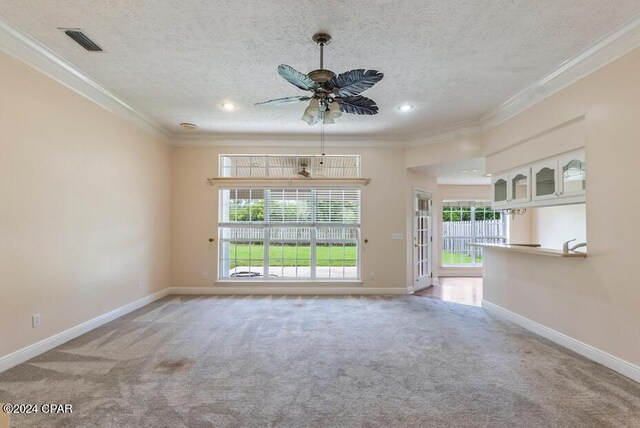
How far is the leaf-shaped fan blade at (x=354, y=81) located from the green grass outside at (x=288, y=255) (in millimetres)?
3740

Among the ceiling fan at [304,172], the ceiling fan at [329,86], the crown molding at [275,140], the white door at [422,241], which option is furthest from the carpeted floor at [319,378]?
→ the crown molding at [275,140]

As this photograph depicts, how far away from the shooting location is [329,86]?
2.66m

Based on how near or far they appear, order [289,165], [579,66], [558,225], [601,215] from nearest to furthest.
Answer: [601,215] < [579,66] < [289,165] < [558,225]

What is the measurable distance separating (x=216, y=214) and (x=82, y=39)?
345 centimetres

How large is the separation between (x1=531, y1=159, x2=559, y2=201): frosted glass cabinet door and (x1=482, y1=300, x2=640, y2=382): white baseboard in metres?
1.52

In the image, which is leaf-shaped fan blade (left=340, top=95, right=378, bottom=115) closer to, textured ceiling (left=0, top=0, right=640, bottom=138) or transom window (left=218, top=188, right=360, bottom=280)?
textured ceiling (left=0, top=0, right=640, bottom=138)

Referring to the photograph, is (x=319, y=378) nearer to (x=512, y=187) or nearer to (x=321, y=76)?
(x=321, y=76)

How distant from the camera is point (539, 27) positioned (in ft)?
8.61

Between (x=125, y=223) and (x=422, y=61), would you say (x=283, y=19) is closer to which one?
(x=422, y=61)

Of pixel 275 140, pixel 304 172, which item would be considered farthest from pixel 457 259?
pixel 275 140

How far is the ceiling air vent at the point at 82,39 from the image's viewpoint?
8.91ft

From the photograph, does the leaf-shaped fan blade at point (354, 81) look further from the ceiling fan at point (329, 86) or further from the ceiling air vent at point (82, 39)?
A: the ceiling air vent at point (82, 39)

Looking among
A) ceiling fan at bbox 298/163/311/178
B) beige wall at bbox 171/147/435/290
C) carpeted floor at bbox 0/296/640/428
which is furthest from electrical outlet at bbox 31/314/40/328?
ceiling fan at bbox 298/163/311/178

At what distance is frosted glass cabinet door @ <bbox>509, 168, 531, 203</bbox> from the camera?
404 centimetres
